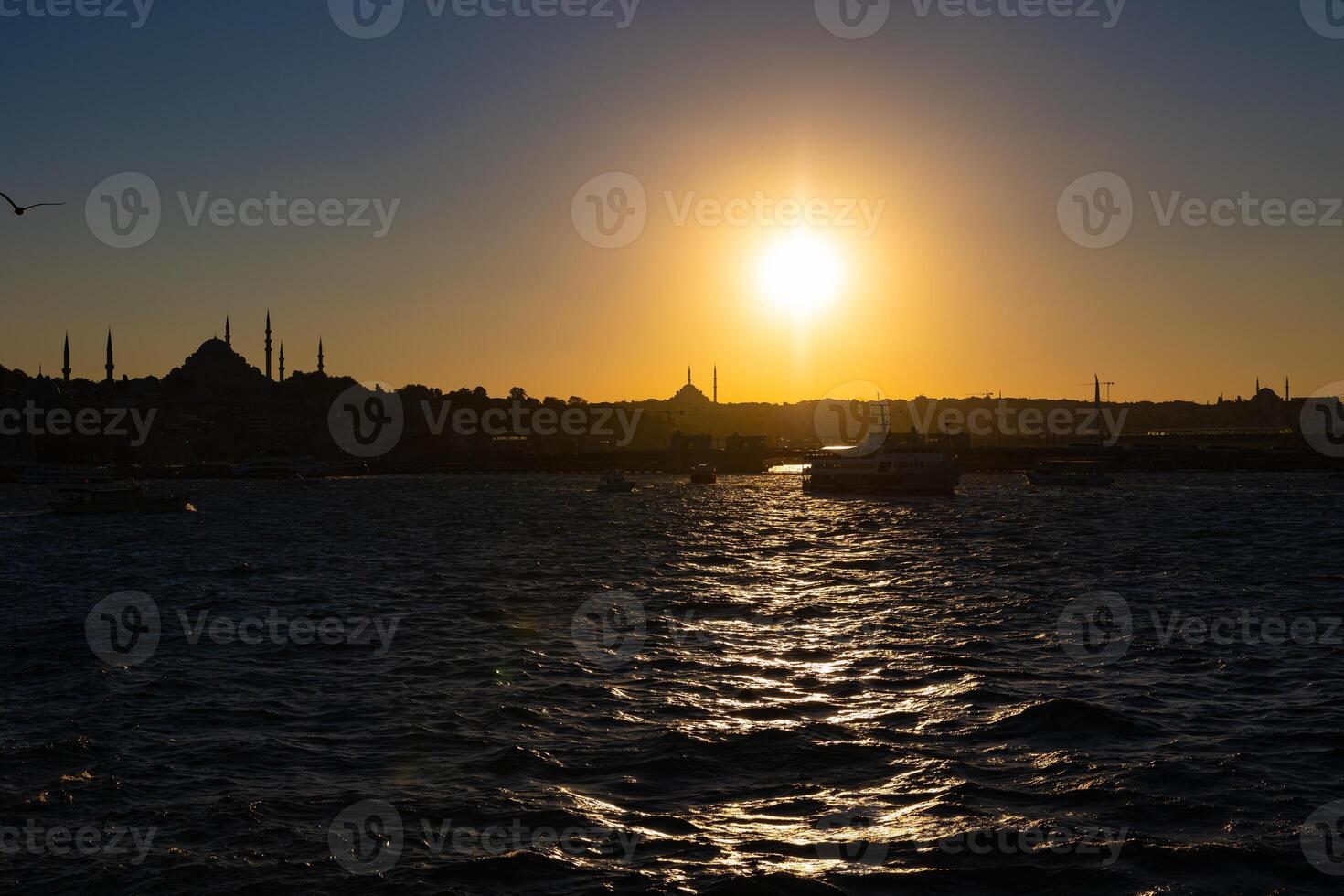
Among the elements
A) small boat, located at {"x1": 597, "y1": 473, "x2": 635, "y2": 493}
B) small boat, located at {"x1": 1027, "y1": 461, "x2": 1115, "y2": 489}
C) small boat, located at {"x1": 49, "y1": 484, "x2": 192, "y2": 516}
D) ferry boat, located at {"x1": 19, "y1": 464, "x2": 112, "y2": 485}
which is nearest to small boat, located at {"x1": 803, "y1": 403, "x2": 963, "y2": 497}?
small boat, located at {"x1": 1027, "y1": 461, "x2": 1115, "y2": 489}

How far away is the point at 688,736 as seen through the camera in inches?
787

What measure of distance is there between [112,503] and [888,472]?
276 ft

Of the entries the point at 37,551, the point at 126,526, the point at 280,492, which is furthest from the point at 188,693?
the point at 280,492

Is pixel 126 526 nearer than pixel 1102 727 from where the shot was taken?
No

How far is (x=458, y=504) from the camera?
A: 12269cm

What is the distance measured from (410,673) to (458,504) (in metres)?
98.2

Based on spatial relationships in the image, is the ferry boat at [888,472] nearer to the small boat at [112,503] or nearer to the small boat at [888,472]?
the small boat at [888,472]

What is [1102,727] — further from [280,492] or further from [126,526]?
[280,492]

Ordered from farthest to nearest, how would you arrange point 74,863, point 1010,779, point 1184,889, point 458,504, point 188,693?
point 458,504 → point 188,693 → point 1010,779 → point 74,863 → point 1184,889

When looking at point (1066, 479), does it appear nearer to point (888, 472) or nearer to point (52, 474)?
point (888, 472)

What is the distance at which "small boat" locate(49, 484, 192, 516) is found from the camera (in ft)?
336

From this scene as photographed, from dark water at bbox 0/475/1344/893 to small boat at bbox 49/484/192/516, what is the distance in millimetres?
61427

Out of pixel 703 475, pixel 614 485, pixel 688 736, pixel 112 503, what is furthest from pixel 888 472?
pixel 688 736

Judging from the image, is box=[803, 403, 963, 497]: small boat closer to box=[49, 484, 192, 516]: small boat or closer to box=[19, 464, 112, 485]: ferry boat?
box=[49, 484, 192, 516]: small boat
